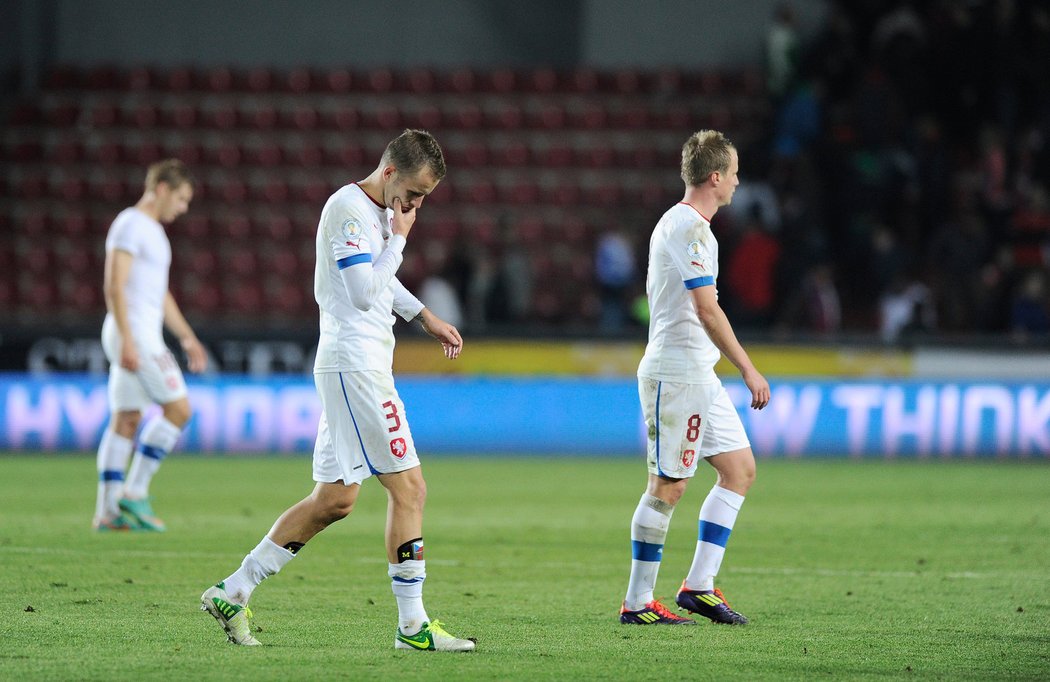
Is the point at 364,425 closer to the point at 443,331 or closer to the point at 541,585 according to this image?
the point at 443,331

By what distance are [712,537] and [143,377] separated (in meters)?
4.31

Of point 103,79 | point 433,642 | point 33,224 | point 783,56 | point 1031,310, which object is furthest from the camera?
point 103,79

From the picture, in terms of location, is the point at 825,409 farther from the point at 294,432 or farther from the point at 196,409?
the point at 196,409

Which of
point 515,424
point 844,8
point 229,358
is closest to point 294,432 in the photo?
point 229,358

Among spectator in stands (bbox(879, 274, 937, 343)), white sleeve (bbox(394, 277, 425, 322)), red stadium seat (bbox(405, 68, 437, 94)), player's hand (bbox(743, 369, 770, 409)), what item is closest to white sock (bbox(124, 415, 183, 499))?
white sleeve (bbox(394, 277, 425, 322))

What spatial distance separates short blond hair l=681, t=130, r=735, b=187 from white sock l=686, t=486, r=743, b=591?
1.40m

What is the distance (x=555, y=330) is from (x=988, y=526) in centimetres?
662

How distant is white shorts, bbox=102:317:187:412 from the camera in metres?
9.84

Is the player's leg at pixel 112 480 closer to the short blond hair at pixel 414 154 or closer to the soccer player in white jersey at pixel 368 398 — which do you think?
the soccer player in white jersey at pixel 368 398

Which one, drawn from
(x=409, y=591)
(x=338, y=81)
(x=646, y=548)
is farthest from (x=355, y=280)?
(x=338, y=81)

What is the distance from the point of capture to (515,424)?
53.5 feet

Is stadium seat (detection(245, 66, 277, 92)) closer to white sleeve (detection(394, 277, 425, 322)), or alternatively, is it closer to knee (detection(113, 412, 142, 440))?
knee (detection(113, 412, 142, 440))

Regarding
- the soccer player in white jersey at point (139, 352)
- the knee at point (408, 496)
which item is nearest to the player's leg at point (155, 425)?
the soccer player in white jersey at point (139, 352)

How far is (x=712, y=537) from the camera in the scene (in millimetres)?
7008
